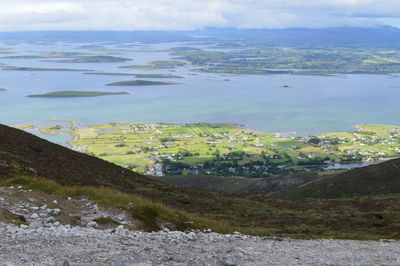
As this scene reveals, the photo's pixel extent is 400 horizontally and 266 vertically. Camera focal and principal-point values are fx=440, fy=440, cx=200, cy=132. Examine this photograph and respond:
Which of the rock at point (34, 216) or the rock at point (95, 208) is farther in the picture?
the rock at point (95, 208)

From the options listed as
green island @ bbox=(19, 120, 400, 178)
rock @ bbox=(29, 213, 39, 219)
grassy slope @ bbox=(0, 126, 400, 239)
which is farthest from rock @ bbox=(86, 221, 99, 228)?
green island @ bbox=(19, 120, 400, 178)

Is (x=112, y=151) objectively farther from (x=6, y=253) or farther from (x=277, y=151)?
(x=6, y=253)

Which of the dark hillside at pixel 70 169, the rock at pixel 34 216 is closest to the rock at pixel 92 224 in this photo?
the rock at pixel 34 216

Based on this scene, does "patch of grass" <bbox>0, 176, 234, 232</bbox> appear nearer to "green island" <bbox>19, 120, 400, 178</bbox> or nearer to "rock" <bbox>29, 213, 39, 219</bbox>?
"rock" <bbox>29, 213, 39, 219</bbox>

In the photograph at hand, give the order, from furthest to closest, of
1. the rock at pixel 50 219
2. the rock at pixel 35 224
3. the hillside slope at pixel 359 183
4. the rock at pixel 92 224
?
the hillside slope at pixel 359 183 < the rock at pixel 92 224 < the rock at pixel 50 219 < the rock at pixel 35 224

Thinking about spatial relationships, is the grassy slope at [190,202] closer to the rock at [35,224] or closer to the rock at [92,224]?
the rock at [92,224]
